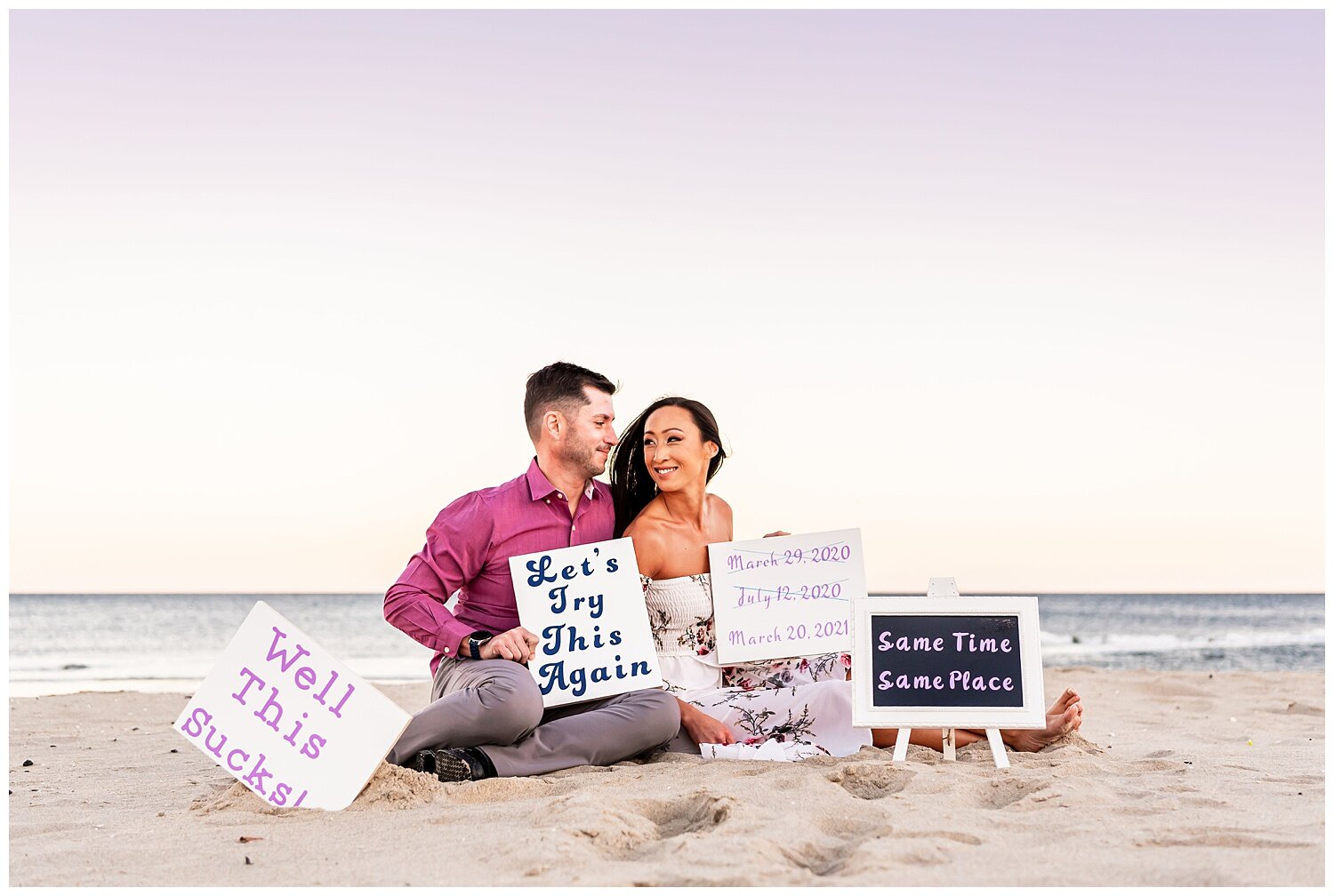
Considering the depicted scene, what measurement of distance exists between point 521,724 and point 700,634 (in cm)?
100

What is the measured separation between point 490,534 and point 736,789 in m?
1.50

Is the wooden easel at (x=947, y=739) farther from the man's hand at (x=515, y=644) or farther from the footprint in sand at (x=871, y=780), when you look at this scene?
the man's hand at (x=515, y=644)

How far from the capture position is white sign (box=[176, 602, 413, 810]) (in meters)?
3.39

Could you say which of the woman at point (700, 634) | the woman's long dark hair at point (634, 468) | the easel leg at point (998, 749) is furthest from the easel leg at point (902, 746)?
the woman's long dark hair at point (634, 468)

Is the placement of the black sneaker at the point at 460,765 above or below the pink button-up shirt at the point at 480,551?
below

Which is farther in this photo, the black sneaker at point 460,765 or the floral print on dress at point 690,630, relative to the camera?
the floral print on dress at point 690,630

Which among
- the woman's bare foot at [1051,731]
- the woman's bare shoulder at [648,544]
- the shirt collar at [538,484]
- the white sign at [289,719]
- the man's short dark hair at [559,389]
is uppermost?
the man's short dark hair at [559,389]

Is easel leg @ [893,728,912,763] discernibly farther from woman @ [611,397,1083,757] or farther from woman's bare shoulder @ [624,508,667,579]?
woman's bare shoulder @ [624,508,667,579]

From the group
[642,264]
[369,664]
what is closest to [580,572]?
[642,264]

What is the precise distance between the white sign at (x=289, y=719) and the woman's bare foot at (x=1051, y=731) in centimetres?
225

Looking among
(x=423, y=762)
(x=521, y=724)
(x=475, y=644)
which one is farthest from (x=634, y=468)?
(x=423, y=762)

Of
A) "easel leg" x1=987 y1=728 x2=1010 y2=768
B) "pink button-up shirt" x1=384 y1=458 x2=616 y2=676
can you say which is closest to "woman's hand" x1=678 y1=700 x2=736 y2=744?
"pink button-up shirt" x1=384 y1=458 x2=616 y2=676

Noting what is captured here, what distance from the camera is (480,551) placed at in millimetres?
4332

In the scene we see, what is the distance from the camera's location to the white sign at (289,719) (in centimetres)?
339
